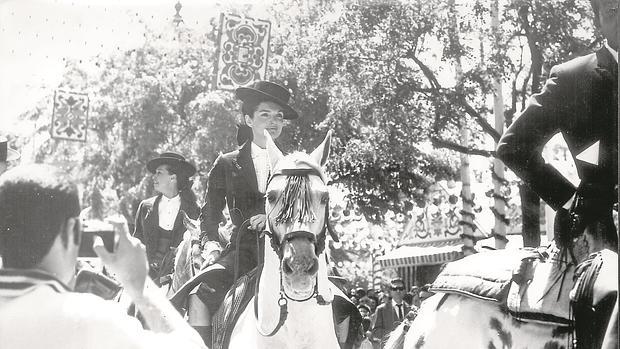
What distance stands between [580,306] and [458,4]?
11.9m

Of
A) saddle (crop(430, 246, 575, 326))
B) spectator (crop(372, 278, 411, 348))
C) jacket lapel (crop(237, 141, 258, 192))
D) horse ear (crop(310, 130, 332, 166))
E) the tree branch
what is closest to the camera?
saddle (crop(430, 246, 575, 326))

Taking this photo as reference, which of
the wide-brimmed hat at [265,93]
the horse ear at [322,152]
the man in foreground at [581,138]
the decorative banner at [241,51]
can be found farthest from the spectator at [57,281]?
the decorative banner at [241,51]

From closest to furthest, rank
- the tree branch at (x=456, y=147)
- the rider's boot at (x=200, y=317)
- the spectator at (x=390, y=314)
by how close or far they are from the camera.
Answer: the rider's boot at (x=200, y=317) < the spectator at (x=390, y=314) < the tree branch at (x=456, y=147)

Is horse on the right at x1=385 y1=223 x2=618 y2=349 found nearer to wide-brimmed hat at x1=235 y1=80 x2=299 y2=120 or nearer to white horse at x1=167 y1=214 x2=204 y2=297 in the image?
wide-brimmed hat at x1=235 y1=80 x2=299 y2=120

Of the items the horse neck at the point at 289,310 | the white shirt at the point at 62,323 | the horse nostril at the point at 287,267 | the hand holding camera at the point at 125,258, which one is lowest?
the horse neck at the point at 289,310

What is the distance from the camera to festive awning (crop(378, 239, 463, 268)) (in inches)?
1004

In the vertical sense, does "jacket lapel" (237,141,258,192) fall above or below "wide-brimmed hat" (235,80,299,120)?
below

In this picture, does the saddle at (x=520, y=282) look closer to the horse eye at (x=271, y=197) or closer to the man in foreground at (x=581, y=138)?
the man in foreground at (x=581, y=138)

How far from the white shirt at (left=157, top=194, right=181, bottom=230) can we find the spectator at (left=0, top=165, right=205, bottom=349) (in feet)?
23.4

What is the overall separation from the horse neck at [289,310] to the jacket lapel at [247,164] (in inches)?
44.7

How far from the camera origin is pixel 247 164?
6070 mm

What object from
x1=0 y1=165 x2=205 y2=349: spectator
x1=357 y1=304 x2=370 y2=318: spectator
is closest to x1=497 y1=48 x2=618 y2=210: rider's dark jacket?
x1=0 y1=165 x2=205 y2=349: spectator

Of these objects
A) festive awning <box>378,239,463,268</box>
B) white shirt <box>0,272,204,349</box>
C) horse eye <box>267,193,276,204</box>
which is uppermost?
horse eye <box>267,193,276,204</box>

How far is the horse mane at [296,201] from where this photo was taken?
471 centimetres
